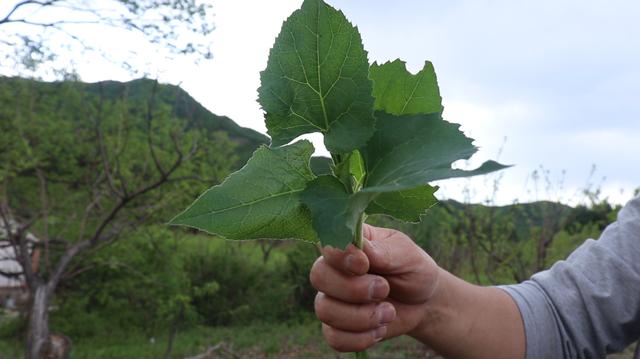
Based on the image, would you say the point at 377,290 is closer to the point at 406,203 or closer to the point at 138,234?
the point at 406,203

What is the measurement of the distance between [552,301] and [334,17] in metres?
1.45

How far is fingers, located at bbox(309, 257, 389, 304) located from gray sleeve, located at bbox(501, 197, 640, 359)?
928mm

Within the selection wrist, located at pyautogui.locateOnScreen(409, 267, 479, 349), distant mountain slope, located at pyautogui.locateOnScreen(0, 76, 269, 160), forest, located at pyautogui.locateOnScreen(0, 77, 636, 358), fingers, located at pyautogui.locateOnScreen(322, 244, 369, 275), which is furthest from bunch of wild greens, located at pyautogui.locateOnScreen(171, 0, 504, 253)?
distant mountain slope, located at pyautogui.locateOnScreen(0, 76, 269, 160)

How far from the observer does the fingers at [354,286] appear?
918 millimetres

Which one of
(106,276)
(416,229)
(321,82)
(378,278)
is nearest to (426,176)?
(321,82)

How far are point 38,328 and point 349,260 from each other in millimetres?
6185

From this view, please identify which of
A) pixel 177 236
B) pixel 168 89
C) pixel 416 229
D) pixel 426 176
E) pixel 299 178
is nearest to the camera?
pixel 426 176

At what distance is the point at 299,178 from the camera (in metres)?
0.67

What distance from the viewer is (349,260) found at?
83cm

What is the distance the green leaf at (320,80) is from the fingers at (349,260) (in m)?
0.21

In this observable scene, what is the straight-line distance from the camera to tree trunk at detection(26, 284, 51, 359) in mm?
5961

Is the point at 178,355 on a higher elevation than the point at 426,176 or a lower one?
lower

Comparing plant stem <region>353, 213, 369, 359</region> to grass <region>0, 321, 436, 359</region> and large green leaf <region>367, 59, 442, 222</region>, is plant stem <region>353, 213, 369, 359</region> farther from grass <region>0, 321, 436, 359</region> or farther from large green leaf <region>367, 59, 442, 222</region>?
grass <region>0, 321, 436, 359</region>

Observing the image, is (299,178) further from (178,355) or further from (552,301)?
(178,355)
